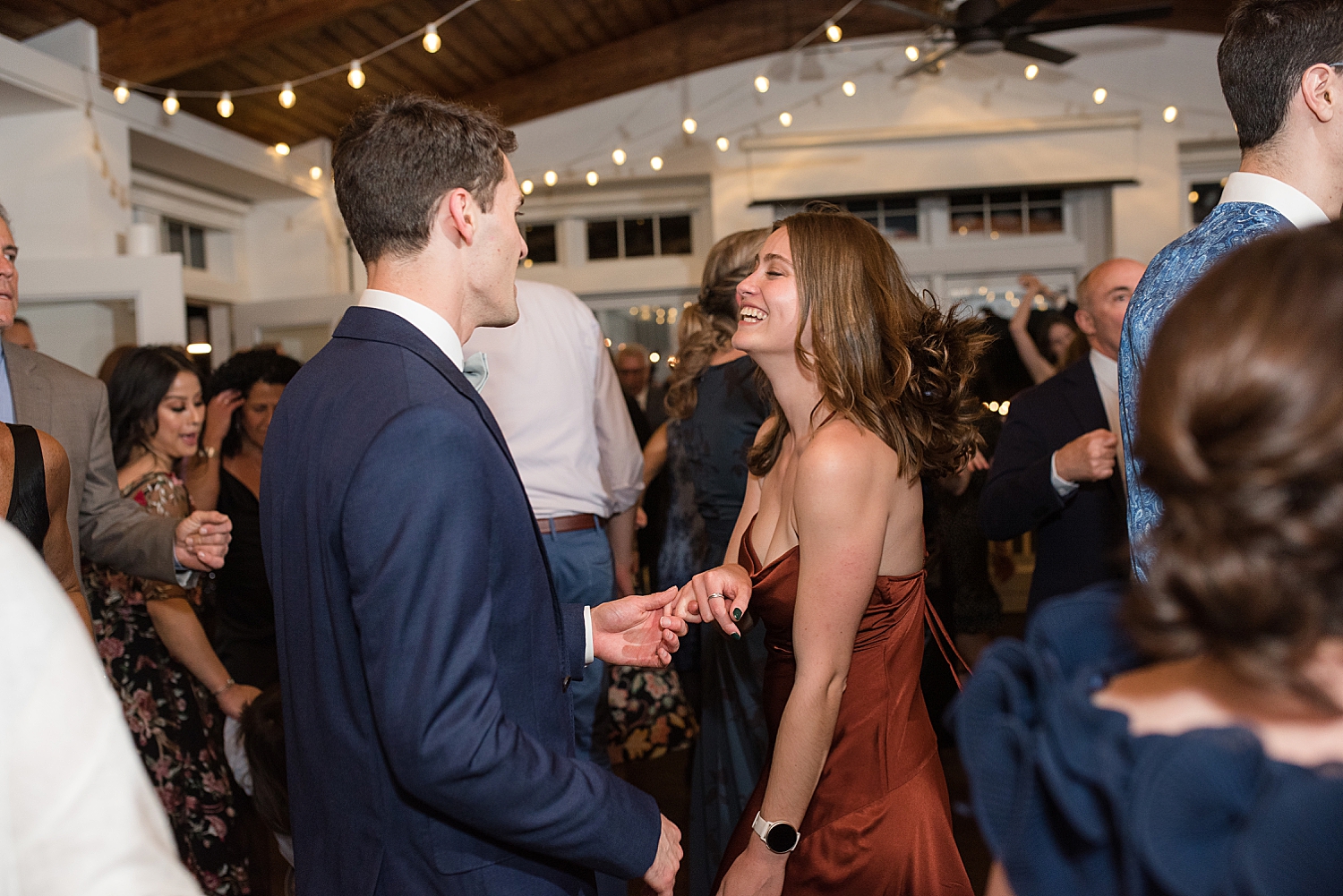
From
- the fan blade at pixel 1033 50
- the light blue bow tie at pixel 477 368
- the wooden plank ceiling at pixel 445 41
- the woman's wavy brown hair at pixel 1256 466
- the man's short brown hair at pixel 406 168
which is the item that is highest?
the wooden plank ceiling at pixel 445 41

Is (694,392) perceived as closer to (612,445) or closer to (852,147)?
(612,445)

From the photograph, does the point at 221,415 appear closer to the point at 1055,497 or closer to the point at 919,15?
the point at 1055,497

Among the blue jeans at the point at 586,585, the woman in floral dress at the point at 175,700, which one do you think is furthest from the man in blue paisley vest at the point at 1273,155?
the woman in floral dress at the point at 175,700

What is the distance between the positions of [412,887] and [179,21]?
545 centimetres

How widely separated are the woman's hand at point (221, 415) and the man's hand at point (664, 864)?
2578mm

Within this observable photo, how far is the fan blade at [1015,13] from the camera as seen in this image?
5266 millimetres

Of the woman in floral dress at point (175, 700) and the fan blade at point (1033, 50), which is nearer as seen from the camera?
the woman in floral dress at point (175, 700)

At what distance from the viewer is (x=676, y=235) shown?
8266 millimetres

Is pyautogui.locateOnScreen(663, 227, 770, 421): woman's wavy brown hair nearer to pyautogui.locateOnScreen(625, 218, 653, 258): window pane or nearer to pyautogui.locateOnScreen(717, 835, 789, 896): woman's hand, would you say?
pyautogui.locateOnScreen(717, 835, 789, 896): woman's hand

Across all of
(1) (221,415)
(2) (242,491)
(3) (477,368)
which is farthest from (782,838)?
(1) (221,415)

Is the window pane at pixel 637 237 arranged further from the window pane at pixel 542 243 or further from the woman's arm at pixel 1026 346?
the woman's arm at pixel 1026 346

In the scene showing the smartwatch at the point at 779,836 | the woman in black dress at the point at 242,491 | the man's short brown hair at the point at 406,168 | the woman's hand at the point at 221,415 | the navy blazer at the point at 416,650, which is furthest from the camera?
the woman's hand at the point at 221,415

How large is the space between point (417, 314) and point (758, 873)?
0.96m

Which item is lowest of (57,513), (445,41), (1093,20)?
(57,513)
